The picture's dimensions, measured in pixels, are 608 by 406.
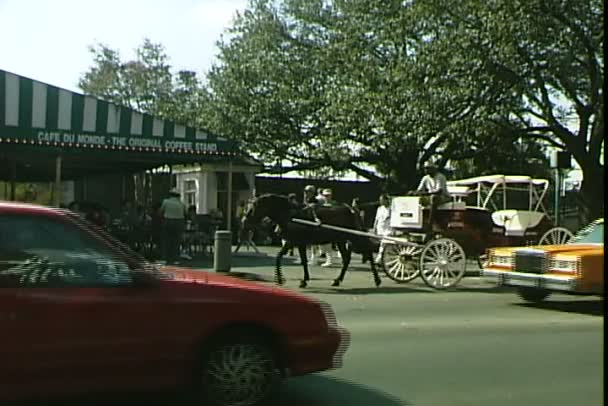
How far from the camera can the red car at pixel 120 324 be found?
6.16 m

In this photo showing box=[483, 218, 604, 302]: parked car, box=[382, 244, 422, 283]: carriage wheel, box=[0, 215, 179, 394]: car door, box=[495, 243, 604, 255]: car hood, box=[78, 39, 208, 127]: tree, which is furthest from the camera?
box=[78, 39, 208, 127]: tree

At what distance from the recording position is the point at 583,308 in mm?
14398

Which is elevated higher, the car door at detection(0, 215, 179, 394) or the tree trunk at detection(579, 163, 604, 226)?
the tree trunk at detection(579, 163, 604, 226)

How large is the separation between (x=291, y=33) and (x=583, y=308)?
27.4 m

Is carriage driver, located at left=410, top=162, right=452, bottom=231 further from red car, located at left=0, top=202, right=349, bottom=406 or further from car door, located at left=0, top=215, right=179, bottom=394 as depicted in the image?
car door, located at left=0, top=215, right=179, bottom=394

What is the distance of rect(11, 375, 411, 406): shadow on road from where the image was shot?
7012 mm

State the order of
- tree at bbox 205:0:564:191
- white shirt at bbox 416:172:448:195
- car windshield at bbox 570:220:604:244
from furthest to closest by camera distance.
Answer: tree at bbox 205:0:564:191, white shirt at bbox 416:172:448:195, car windshield at bbox 570:220:604:244

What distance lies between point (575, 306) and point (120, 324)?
10.1m

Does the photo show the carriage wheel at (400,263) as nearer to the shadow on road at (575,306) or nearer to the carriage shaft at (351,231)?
the carriage shaft at (351,231)

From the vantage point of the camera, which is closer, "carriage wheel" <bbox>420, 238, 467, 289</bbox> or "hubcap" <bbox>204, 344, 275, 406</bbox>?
"hubcap" <bbox>204, 344, 275, 406</bbox>

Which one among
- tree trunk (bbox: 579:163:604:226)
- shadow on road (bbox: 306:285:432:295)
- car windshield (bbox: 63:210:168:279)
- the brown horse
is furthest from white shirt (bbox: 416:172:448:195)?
car windshield (bbox: 63:210:168:279)

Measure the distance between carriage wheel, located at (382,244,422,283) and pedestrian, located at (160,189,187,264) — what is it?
542 centimetres

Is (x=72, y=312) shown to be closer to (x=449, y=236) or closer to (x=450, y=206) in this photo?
(x=449, y=236)

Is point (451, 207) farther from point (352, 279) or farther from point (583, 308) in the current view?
point (583, 308)
